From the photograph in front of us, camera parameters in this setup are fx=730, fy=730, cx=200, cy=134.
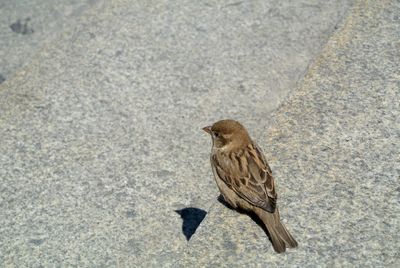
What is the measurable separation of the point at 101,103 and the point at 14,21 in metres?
1.84

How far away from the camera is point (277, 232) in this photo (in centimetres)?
381

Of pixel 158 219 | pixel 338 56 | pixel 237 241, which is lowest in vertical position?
pixel 158 219

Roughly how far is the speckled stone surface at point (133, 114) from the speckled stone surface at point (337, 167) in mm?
579

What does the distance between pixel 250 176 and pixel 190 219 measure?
761 mm

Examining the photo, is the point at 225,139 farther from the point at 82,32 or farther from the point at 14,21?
the point at 14,21

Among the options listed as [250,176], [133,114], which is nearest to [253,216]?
[250,176]

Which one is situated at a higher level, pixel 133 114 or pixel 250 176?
pixel 250 176

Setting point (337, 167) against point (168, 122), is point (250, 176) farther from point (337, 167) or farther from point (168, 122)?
point (168, 122)

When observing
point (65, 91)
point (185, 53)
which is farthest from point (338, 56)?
point (65, 91)

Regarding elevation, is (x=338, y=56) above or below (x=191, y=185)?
above

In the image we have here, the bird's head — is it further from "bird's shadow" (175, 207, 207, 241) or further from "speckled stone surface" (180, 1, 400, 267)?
"bird's shadow" (175, 207, 207, 241)

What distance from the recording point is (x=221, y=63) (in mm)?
6145

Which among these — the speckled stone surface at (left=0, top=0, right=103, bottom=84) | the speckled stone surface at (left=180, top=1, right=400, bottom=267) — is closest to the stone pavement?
the speckled stone surface at (left=180, top=1, right=400, bottom=267)

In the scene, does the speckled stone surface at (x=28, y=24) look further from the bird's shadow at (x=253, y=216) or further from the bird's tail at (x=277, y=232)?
the bird's tail at (x=277, y=232)
